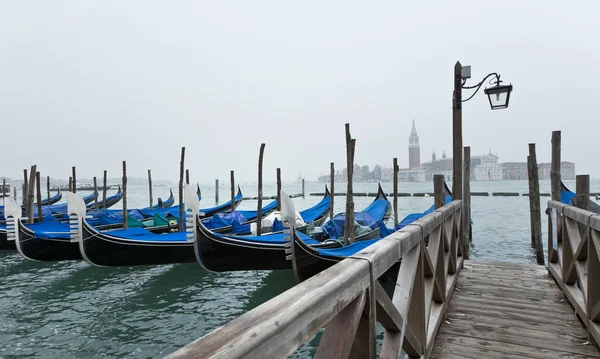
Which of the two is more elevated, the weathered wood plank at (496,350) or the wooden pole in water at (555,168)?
the wooden pole in water at (555,168)

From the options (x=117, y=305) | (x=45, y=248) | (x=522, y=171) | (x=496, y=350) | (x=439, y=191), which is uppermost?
(x=522, y=171)

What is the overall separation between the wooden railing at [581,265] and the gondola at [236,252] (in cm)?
337

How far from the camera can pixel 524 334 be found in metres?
2.21

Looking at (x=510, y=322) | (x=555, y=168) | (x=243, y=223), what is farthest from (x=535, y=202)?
(x=243, y=223)

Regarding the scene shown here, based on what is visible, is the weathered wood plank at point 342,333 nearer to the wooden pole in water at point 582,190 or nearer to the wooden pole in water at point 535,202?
the wooden pole in water at point 582,190

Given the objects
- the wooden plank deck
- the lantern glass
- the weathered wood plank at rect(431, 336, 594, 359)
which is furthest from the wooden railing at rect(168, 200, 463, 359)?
the lantern glass

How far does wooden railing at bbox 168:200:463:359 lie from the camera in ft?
1.79

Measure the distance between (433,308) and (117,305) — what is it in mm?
4559

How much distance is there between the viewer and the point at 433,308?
7.72 ft

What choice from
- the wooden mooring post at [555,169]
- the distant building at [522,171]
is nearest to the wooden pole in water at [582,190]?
the wooden mooring post at [555,169]

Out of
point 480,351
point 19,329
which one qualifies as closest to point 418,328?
point 480,351

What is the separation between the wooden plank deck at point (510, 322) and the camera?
6.61 feet

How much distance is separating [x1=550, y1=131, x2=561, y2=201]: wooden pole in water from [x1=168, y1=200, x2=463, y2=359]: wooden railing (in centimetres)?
399

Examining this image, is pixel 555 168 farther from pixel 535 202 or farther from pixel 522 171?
pixel 522 171
